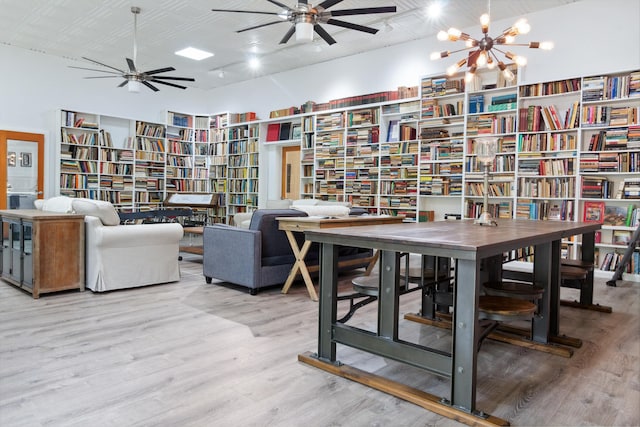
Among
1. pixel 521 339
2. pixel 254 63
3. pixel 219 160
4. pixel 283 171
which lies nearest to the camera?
pixel 521 339

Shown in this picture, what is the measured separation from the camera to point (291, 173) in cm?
889

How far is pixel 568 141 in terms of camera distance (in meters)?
5.38

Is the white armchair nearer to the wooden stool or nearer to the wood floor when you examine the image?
the wood floor

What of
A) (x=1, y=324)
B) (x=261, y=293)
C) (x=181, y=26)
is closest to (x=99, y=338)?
(x=1, y=324)

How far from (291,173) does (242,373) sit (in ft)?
22.5

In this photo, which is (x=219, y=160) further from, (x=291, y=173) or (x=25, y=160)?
(x=25, y=160)

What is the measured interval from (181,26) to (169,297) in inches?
176

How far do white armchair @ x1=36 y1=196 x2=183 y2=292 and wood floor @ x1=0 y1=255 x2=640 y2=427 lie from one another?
48cm

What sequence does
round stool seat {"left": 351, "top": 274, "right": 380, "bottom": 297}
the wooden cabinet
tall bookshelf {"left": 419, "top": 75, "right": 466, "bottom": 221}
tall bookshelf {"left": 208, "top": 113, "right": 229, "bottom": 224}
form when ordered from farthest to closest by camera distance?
1. tall bookshelf {"left": 208, "top": 113, "right": 229, "bottom": 224}
2. tall bookshelf {"left": 419, "top": 75, "right": 466, "bottom": 221}
3. the wooden cabinet
4. round stool seat {"left": 351, "top": 274, "right": 380, "bottom": 297}

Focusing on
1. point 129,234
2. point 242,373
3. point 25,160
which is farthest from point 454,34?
point 25,160

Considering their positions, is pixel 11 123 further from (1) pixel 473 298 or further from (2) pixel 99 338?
(1) pixel 473 298

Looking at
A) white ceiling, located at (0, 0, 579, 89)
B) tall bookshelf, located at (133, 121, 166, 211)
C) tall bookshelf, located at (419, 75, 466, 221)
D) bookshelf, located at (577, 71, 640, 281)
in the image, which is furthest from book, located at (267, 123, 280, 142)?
bookshelf, located at (577, 71, 640, 281)

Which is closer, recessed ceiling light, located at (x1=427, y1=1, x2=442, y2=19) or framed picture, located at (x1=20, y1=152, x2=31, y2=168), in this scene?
recessed ceiling light, located at (x1=427, y1=1, x2=442, y2=19)

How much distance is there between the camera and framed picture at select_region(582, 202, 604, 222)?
5223 mm
